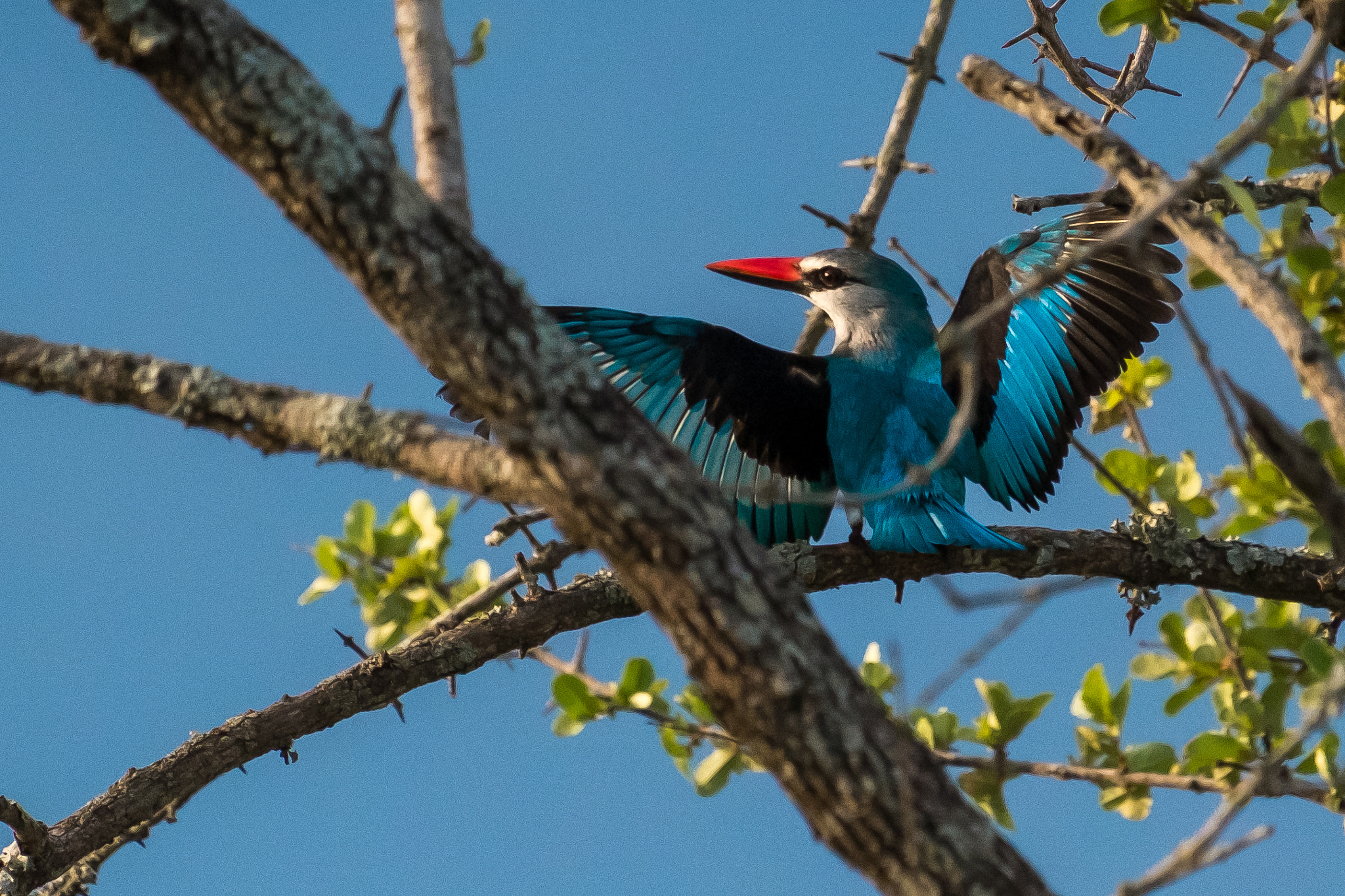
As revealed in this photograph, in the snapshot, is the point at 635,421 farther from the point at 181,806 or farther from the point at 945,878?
the point at 181,806

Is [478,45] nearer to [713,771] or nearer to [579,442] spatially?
[579,442]

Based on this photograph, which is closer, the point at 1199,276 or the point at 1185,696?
the point at 1199,276

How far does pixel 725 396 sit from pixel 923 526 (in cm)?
77

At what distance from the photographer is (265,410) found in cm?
176

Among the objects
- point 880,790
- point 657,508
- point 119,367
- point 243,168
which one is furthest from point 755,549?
point 119,367

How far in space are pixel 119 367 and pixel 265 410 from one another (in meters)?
0.27

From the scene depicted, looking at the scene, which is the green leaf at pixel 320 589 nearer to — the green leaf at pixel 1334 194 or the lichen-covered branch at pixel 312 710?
the lichen-covered branch at pixel 312 710

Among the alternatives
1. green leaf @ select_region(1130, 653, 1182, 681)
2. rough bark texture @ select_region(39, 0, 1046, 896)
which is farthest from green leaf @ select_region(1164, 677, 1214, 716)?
rough bark texture @ select_region(39, 0, 1046, 896)

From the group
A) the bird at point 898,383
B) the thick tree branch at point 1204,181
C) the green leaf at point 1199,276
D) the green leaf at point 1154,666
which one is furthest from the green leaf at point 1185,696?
the thick tree branch at point 1204,181

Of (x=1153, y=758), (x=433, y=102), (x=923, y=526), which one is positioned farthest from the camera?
(x=923, y=526)

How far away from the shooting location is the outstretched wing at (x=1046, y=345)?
382 centimetres

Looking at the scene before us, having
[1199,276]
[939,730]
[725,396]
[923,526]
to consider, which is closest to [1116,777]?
[939,730]

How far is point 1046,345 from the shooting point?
393 centimetres

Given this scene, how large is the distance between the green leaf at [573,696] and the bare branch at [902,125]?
1.53 meters
